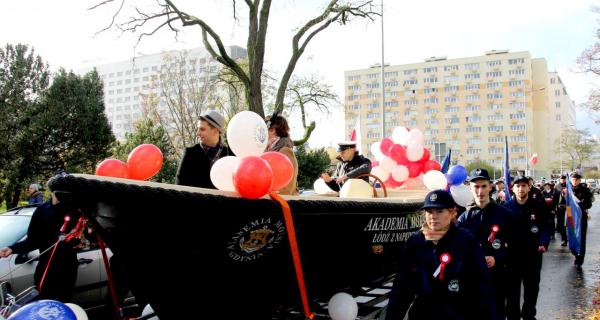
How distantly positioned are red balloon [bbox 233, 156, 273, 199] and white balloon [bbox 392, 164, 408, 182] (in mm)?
4548

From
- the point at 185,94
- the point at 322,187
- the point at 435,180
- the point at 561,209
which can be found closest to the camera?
the point at 322,187

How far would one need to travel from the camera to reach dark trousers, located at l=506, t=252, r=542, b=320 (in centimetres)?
518

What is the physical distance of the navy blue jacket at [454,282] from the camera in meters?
2.93

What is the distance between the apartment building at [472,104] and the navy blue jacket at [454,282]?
86.9 m

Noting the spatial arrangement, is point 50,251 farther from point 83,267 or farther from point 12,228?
point 12,228

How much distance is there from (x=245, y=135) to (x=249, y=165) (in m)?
0.50

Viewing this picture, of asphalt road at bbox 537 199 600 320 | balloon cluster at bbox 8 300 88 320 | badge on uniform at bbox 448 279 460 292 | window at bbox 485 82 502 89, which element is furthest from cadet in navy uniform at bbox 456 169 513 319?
window at bbox 485 82 502 89

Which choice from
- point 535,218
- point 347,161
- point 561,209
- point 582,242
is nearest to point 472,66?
point 561,209

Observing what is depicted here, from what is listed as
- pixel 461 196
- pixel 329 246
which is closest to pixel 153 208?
pixel 329 246

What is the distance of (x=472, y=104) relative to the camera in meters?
96.1

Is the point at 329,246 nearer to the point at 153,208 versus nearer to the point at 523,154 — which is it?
the point at 153,208

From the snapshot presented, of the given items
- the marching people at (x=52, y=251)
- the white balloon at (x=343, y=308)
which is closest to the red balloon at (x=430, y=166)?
the white balloon at (x=343, y=308)

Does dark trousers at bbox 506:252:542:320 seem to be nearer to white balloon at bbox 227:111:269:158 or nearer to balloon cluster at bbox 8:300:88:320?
white balloon at bbox 227:111:269:158

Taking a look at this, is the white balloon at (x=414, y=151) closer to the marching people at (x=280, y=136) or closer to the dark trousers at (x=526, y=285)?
the dark trousers at (x=526, y=285)
